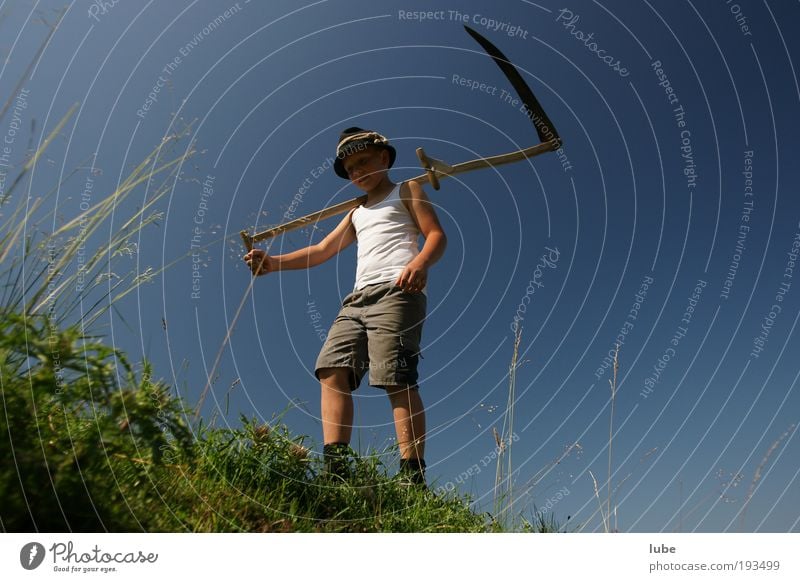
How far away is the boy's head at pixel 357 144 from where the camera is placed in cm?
459

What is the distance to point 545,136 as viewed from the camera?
4.31 metres

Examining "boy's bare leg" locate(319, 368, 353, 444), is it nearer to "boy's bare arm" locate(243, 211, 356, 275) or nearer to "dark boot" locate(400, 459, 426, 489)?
"dark boot" locate(400, 459, 426, 489)

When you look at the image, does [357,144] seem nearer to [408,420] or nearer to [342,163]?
[342,163]

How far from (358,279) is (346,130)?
1235mm

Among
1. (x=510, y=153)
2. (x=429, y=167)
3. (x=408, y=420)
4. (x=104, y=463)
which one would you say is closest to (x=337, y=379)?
(x=408, y=420)

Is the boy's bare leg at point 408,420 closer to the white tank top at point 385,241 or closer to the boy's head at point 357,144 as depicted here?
the white tank top at point 385,241

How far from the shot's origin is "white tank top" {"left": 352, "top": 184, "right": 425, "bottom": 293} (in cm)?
428

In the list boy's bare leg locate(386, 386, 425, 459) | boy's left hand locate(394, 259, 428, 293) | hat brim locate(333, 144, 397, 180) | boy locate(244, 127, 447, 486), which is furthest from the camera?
hat brim locate(333, 144, 397, 180)

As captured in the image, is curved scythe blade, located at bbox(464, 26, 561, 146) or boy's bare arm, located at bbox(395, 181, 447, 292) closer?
boy's bare arm, located at bbox(395, 181, 447, 292)

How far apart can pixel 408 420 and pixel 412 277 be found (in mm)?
942

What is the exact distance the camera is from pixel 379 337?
400cm

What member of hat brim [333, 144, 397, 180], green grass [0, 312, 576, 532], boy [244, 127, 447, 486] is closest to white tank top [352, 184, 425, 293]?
boy [244, 127, 447, 486]

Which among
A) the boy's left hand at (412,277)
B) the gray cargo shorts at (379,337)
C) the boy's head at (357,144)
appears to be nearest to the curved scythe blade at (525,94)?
the boy's head at (357,144)
